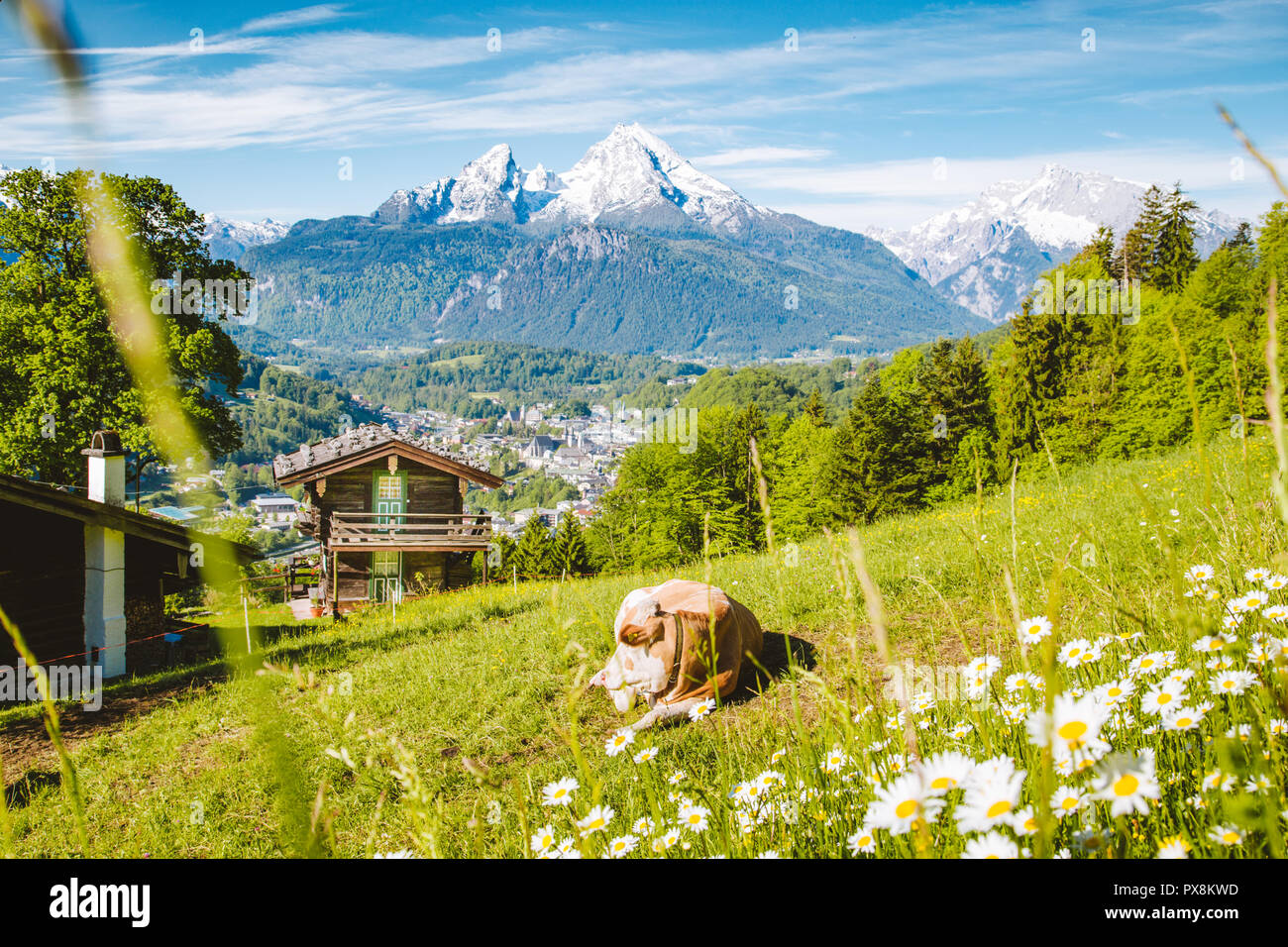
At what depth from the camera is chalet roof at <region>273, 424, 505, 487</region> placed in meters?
24.8

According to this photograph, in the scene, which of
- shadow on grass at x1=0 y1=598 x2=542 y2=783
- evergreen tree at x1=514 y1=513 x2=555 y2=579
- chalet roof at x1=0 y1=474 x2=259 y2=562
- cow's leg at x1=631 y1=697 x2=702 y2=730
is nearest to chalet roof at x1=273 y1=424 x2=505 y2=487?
shadow on grass at x1=0 y1=598 x2=542 y2=783

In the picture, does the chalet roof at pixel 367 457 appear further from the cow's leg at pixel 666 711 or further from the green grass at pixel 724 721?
the cow's leg at pixel 666 711

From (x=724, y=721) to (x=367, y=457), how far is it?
961 inches

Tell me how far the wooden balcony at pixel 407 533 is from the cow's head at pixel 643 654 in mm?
17985

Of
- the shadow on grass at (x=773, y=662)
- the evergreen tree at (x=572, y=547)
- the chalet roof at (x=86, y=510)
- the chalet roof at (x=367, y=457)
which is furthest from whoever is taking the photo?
the evergreen tree at (x=572, y=547)

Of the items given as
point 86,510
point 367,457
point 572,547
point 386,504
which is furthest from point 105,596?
point 572,547

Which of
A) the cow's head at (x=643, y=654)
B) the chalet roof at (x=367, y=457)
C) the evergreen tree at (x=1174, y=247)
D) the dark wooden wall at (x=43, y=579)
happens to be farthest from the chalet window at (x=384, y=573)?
the evergreen tree at (x=1174, y=247)

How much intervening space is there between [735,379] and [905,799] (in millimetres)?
141787

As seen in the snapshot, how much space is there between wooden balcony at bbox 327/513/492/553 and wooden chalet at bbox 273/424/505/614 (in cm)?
3

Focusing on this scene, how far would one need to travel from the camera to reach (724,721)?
315 cm

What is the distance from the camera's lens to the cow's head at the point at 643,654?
6.27 metres

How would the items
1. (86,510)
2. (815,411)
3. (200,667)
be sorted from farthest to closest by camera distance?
(815,411)
(200,667)
(86,510)

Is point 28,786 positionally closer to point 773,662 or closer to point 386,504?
point 773,662

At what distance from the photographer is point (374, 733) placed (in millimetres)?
1360
